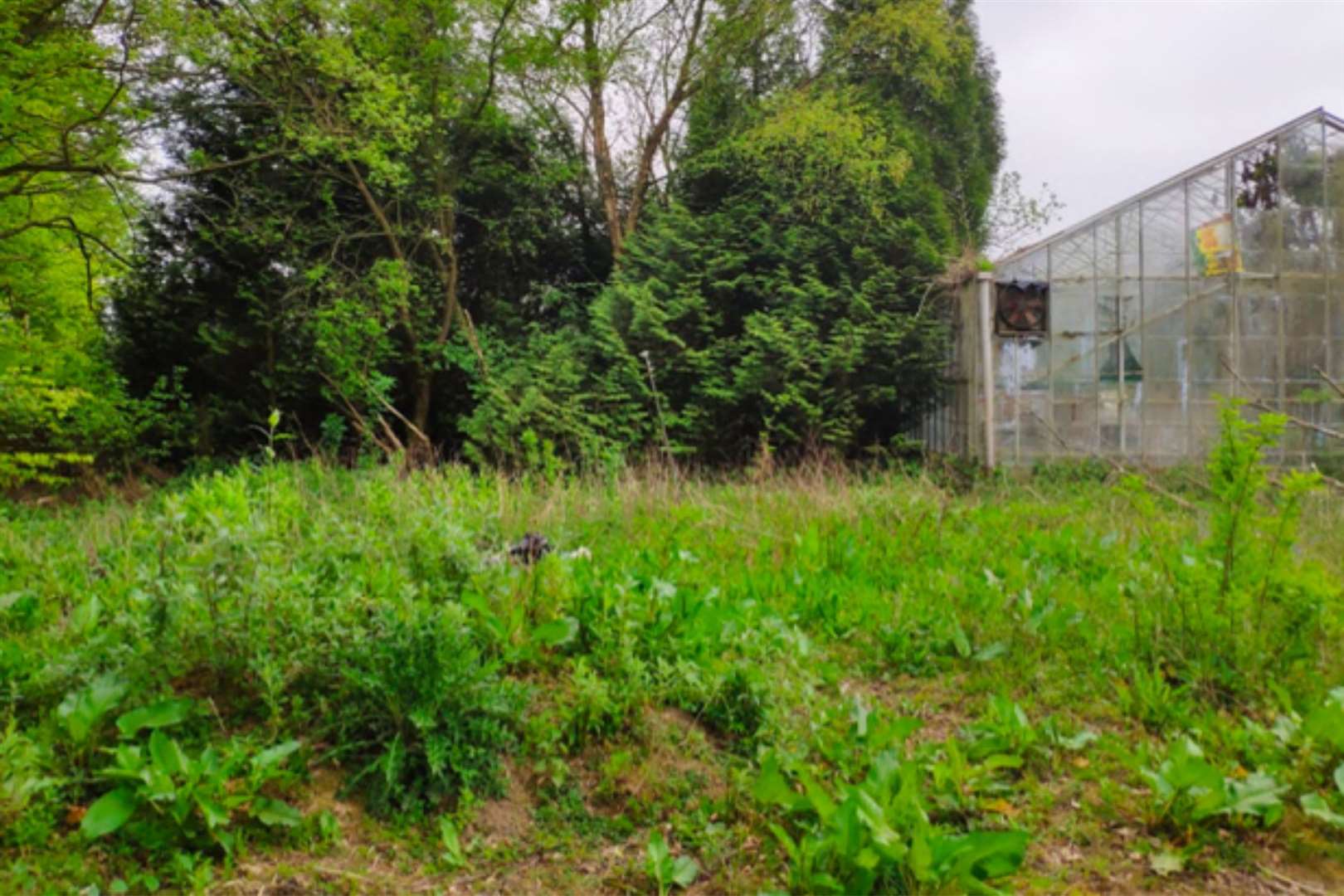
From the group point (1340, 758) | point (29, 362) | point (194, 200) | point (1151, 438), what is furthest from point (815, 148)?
point (1340, 758)

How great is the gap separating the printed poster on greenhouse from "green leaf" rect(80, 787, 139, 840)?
1302 cm

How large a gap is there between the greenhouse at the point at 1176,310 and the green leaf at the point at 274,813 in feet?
35.3

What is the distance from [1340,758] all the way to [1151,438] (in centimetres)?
1028

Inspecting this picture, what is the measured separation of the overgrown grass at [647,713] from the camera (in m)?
2.43

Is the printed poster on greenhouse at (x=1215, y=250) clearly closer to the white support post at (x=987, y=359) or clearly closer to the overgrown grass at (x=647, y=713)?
the white support post at (x=987, y=359)

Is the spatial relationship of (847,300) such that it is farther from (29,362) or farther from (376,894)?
(376,894)

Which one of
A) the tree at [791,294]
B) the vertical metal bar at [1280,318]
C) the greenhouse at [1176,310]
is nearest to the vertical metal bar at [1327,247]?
the greenhouse at [1176,310]

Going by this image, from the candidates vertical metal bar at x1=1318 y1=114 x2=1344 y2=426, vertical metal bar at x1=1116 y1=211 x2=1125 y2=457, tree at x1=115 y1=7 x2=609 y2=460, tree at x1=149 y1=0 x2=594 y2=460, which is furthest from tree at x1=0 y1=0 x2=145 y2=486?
vertical metal bar at x1=1318 y1=114 x2=1344 y2=426

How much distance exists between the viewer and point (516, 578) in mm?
3510

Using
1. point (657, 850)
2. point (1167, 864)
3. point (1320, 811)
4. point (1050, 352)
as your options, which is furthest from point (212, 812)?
point (1050, 352)

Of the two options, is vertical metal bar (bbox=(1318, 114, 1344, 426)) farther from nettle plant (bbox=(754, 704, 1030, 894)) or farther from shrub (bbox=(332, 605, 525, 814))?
shrub (bbox=(332, 605, 525, 814))

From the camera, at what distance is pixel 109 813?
A: 2367mm

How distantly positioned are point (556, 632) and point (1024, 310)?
10464 millimetres

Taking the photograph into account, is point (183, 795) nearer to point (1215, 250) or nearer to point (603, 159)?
point (1215, 250)
